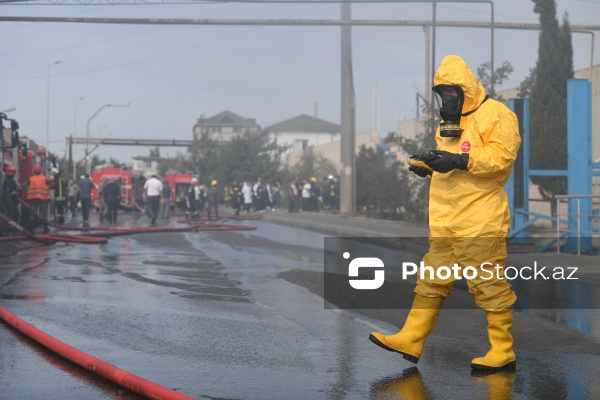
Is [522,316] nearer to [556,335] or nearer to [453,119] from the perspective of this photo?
[556,335]

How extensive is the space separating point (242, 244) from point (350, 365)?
13.3 metres

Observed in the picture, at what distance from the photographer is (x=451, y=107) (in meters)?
5.73

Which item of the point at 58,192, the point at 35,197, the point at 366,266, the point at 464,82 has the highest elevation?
the point at 464,82

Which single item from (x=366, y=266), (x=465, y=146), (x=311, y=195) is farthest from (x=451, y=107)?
(x=311, y=195)

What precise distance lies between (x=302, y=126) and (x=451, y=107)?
404 feet

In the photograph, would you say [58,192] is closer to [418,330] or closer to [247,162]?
[418,330]

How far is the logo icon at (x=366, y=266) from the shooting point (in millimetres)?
10820

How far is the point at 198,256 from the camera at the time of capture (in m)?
15.4

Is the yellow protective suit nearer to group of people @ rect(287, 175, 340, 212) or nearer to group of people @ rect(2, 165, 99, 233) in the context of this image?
group of people @ rect(2, 165, 99, 233)

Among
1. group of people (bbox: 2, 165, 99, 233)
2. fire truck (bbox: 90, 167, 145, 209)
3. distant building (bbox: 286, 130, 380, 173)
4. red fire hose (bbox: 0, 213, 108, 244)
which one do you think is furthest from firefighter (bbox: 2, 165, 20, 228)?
distant building (bbox: 286, 130, 380, 173)

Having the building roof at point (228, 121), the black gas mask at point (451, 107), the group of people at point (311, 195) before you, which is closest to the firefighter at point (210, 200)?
the group of people at point (311, 195)

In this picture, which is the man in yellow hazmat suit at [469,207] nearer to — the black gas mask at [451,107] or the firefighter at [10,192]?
the black gas mask at [451,107]

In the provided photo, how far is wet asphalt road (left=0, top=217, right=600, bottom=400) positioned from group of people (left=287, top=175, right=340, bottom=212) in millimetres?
29499

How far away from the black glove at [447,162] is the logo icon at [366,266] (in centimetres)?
514
